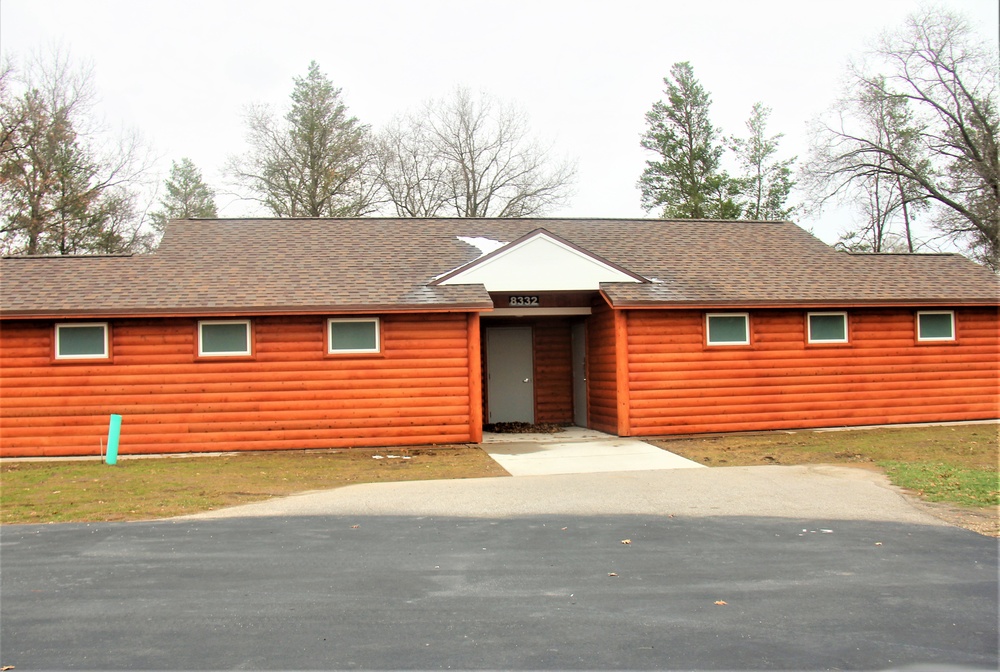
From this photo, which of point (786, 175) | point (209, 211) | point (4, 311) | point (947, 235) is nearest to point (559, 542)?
point (4, 311)

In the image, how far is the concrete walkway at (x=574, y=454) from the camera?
12203 mm

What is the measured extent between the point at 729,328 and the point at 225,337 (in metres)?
9.34

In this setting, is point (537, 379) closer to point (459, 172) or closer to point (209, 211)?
point (459, 172)

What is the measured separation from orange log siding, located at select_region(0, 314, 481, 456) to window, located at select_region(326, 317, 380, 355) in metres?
0.15

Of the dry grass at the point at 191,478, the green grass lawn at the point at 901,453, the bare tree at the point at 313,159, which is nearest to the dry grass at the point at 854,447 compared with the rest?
the green grass lawn at the point at 901,453

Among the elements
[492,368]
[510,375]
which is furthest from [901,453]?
[492,368]

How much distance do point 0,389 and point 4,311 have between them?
142cm

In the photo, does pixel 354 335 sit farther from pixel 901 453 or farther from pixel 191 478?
pixel 901 453

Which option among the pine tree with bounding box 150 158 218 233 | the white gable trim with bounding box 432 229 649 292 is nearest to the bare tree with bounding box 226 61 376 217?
the pine tree with bounding box 150 158 218 233

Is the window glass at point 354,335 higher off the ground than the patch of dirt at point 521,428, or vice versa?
the window glass at point 354,335

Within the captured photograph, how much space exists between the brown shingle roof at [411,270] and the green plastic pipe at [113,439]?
6.28 ft

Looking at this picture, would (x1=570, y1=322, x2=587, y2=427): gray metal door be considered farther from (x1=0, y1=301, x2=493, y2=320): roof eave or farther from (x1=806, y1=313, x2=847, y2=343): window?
(x1=806, y1=313, x2=847, y2=343): window

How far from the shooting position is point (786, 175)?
38688mm

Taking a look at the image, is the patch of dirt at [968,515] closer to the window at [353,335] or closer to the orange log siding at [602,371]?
the orange log siding at [602,371]
